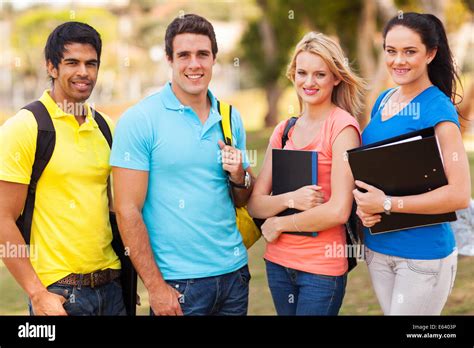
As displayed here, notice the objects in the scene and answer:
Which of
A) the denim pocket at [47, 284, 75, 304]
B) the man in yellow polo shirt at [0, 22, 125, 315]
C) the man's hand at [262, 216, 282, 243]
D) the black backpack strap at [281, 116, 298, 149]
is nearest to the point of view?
the man in yellow polo shirt at [0, 22, 125, 315]

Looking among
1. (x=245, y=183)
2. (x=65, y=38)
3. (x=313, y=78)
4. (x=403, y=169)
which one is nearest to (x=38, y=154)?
(x=65, y=38)

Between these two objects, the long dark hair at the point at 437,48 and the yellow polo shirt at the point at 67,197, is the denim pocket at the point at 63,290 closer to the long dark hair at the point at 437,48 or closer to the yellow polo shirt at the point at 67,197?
the yellow polo shirt at the point at 67,197

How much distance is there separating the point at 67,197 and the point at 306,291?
47.3 inches

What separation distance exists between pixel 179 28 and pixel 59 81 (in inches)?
24.5

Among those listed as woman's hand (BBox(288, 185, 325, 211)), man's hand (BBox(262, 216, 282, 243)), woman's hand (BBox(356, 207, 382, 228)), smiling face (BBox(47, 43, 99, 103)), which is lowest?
man's hand (BBox(262, 216, 282, 243))

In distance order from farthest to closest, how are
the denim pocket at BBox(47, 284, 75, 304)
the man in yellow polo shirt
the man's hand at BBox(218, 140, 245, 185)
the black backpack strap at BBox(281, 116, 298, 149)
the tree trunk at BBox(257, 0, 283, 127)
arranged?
the tree trunk at BBox(257, 0, 283, 127)
the black backpack strap at BBox(281, 116, 298, 149)
the man's hand at BBox(218, 140, 245, 185)
the denim pocket at BBox(47, 284, 75, 304)
the man in yellow polo shirt

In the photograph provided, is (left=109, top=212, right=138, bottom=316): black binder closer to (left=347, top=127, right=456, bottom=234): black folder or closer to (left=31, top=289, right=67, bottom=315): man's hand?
(left=31, top=289, right=67, bottom=315): man's hand

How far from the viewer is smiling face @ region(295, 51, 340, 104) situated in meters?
3.39

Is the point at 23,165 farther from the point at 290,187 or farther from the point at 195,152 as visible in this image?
the point at 290,187

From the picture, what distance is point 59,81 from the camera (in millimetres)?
3342

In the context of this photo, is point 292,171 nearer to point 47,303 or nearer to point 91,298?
point 91,298

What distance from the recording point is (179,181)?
3.26 meters

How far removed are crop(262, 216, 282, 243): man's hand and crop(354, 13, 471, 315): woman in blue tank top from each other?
405 millimetres

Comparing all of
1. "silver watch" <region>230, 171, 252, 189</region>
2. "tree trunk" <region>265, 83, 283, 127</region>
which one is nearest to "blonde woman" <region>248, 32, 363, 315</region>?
"silver watch" <region>230, 171, 252, 189</region>
